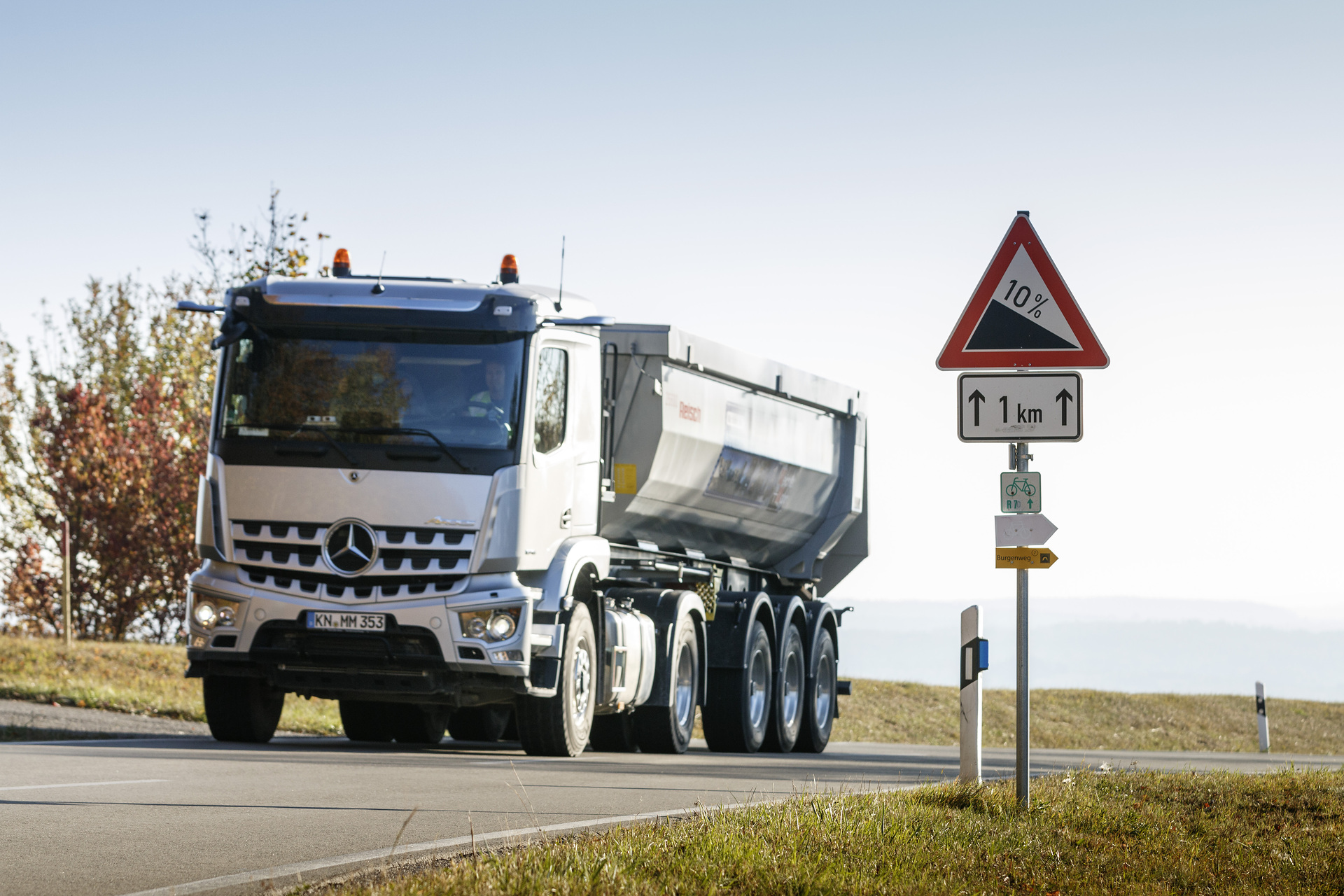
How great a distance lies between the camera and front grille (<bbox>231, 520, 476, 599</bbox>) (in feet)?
36.6

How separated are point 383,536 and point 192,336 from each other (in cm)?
2666

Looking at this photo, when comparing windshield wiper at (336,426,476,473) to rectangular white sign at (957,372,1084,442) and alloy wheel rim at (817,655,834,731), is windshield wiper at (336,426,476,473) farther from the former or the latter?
alloy wheel rim at (817,655,834,731)

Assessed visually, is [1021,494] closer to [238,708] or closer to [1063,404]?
[1063,404]

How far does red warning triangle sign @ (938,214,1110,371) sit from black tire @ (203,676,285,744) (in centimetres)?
663

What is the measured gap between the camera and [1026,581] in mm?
8008

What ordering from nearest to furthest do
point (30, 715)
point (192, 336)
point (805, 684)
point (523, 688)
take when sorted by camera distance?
point (523, 688), point (30, 715), point (805, 684), point (192, 336)

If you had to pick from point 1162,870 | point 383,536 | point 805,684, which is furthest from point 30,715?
point 1162,870

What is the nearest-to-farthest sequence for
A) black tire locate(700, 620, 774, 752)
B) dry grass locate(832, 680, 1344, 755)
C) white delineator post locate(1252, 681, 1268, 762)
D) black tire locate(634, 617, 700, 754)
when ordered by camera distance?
black tire locate(634, 617, 700, 754), black tire locate(700, 620, 774, 752), white delineator post locate(1252, 681, 1268, 762), dry grass locate(832, 680, 1344, 755)

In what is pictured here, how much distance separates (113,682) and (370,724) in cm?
478

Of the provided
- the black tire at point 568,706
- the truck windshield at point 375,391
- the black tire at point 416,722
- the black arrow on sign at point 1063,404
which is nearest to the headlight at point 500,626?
the black tire at point 568,706

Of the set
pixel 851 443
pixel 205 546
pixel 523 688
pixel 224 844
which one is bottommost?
pixel 224 844

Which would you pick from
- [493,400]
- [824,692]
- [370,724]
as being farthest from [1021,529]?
[824,692]

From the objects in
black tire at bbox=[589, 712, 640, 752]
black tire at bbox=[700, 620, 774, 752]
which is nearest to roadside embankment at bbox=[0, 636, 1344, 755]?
black tire at bbox=[589, 712, 640, 752]

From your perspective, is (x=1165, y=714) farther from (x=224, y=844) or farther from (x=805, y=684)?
(x=224, y=844)
